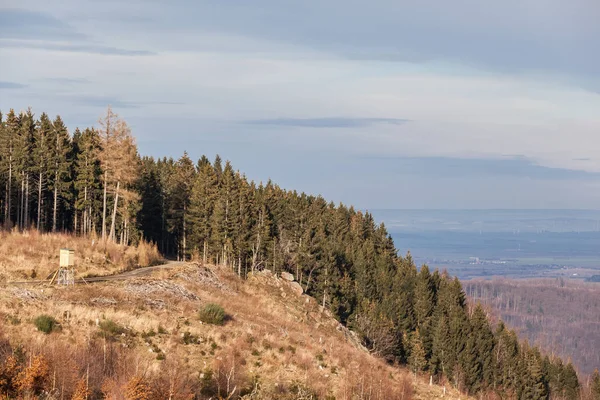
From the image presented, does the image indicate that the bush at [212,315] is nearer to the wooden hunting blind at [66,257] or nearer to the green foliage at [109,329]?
the green foliage at [109,329]

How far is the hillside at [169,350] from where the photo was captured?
92.1 ft

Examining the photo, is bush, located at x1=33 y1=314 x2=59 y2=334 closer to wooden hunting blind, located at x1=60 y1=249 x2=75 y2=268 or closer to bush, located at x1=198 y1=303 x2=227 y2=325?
wooden hunting blind, located at x1=60 y1=249 x2=75 y2=268

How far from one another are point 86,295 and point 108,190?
36.2 m

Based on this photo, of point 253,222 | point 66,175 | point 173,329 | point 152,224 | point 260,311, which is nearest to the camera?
point 173,329

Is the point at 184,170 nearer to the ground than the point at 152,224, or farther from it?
farther from it

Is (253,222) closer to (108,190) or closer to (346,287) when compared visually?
(346,287)

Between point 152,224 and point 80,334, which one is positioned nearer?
point 80,334

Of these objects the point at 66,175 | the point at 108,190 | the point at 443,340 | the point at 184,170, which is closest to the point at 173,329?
the point at 108,190

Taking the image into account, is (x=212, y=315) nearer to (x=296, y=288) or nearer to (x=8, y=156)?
(x=296, y=288)

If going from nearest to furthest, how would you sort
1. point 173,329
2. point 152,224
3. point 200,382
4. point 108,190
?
point 200,382
point 173,329
point 108,190
point 152,224

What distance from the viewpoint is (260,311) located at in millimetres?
51594

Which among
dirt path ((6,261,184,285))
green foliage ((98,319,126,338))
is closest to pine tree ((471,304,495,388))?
dirt path ((6,261,184,285))

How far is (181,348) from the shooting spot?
117 feet

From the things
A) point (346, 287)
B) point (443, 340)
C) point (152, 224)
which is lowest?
point (443, 340)
